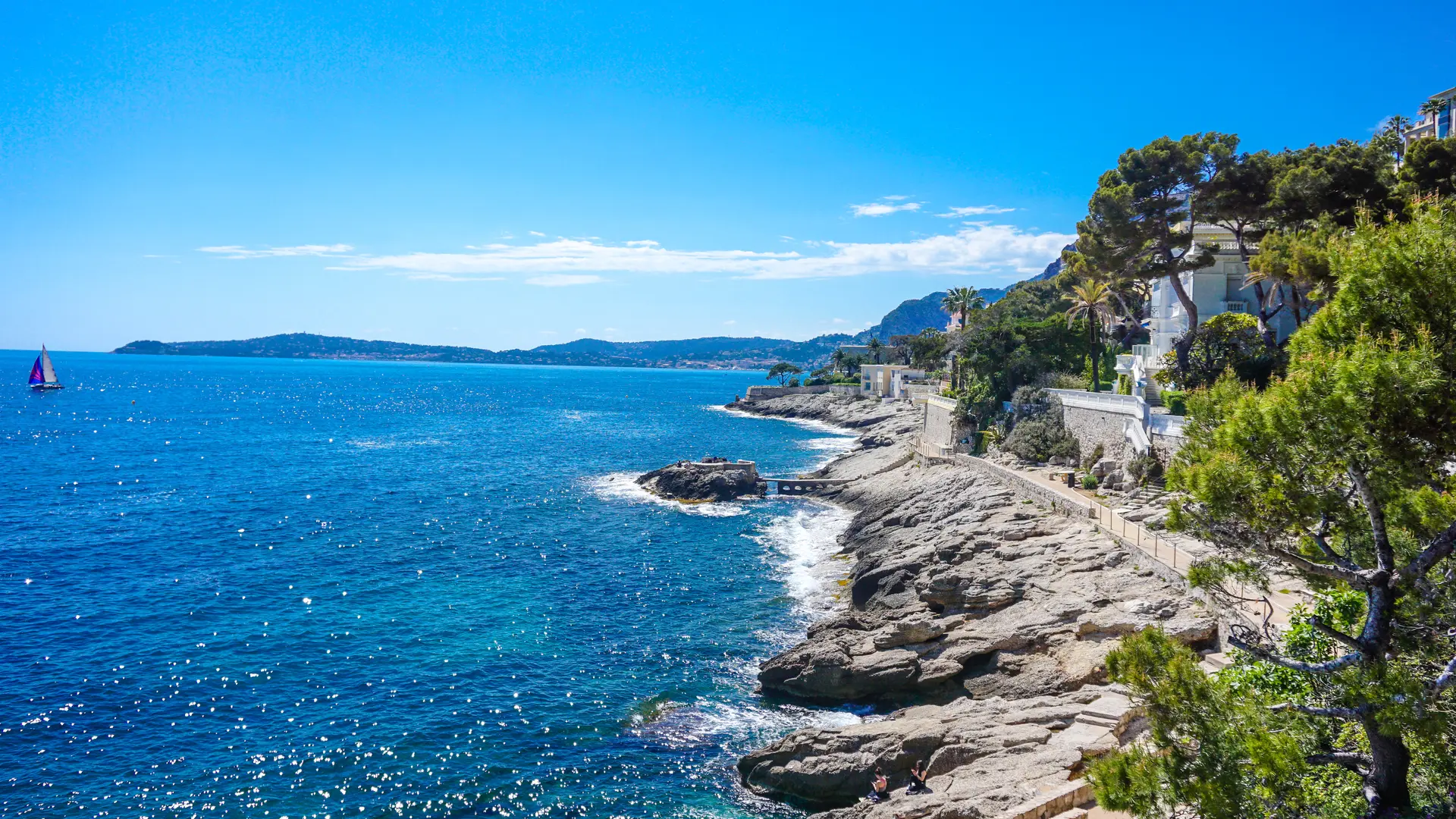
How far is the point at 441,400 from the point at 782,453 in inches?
4220

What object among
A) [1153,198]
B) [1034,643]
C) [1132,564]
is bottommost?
[1034,643]

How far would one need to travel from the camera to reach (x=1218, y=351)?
120ft

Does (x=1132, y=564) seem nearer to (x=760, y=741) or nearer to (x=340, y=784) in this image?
(x=760, y=741)

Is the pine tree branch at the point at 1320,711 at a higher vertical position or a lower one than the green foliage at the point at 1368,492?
lower

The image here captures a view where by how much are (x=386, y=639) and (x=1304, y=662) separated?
28967 mm

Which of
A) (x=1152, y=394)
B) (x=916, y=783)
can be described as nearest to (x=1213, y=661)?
(x=916, y=783)

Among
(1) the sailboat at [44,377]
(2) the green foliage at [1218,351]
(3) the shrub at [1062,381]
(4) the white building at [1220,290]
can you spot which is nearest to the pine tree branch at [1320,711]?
(2) the green foliage at [1218,351]

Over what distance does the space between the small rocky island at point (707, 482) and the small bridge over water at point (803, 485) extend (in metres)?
1.14

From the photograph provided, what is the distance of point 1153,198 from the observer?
3922 centimetres

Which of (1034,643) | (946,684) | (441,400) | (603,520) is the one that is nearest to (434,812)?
(946,684)

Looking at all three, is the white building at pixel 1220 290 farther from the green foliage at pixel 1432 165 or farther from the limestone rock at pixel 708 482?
the limestone rock at pixel 708 482

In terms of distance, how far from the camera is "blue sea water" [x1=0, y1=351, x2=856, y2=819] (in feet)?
69.7

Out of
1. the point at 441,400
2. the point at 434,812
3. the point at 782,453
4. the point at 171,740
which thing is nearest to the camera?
the point at 434,812

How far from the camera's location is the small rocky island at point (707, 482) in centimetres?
6028
